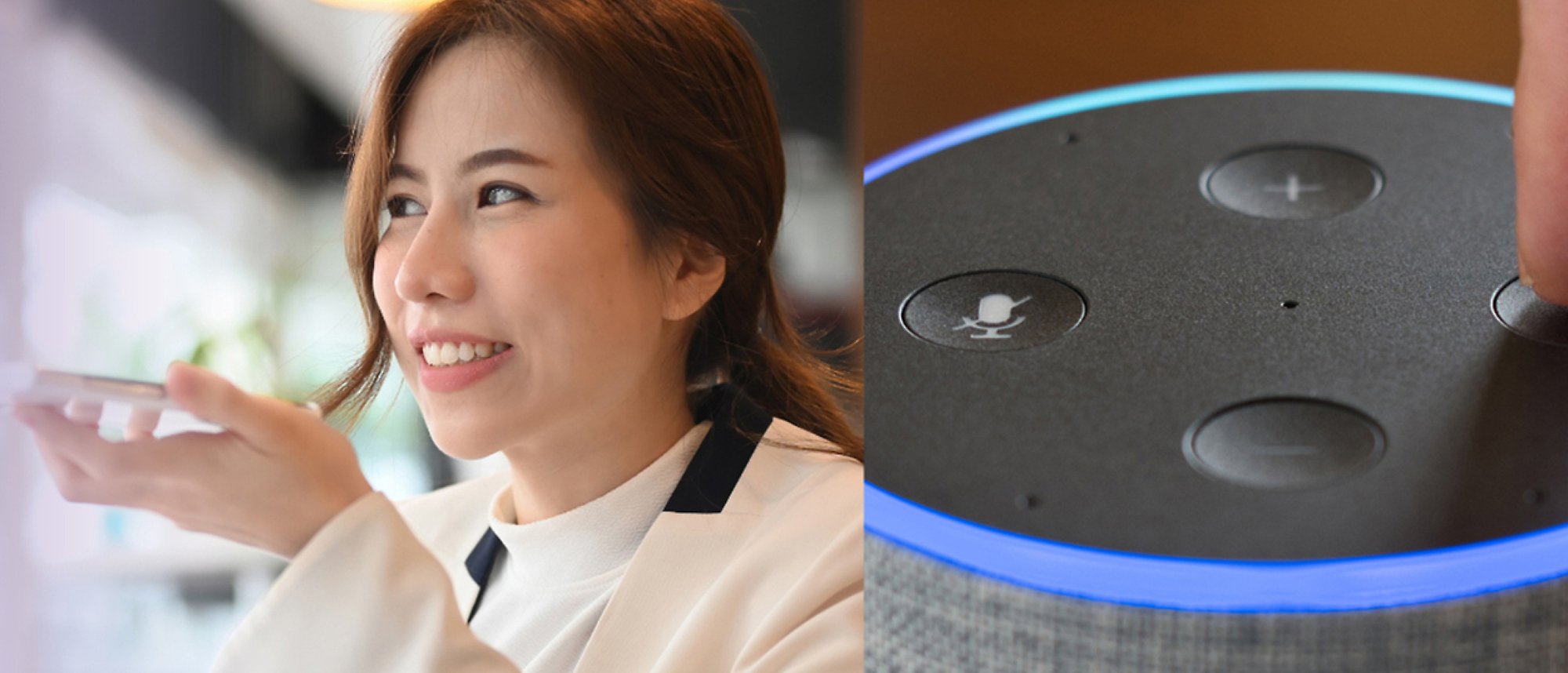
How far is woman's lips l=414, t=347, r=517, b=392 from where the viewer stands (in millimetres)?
256

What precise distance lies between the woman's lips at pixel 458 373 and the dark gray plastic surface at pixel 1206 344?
8 cm

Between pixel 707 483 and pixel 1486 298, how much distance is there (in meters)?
0.21

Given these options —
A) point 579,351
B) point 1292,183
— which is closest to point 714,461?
point 579,351

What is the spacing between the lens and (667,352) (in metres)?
0.27

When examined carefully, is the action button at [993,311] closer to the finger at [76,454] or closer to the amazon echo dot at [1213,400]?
the amazon echo dot at [1213,400]

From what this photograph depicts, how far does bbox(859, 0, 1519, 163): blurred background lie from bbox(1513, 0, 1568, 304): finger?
0.13 meters

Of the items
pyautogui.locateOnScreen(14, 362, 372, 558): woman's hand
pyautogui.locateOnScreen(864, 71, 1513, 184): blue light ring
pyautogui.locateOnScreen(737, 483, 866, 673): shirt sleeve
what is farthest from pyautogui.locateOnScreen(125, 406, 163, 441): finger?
pyautogui.locateOnScreen(864, 71, 1513, 184): blue light ring

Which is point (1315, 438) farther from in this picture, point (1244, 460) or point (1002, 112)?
point (1002, 112)

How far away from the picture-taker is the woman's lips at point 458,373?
0.84ft

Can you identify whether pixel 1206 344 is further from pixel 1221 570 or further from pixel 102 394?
pixel 102 394

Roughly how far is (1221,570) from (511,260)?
150mm

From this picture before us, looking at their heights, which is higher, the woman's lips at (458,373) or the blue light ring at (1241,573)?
the woman's lips at (458,373)

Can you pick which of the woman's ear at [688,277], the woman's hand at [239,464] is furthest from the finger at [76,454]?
the woman's ear at [688,277]

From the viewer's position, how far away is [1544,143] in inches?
12.3
